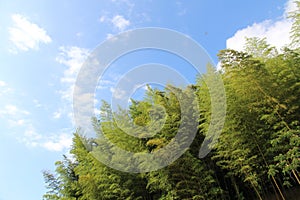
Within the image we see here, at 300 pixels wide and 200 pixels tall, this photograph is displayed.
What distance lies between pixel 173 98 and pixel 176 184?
313 centimetres

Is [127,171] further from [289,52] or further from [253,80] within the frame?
[289,52]

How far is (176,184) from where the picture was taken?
8078 millimetres

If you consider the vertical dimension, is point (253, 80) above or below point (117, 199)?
above

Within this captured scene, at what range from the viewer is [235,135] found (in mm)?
7562

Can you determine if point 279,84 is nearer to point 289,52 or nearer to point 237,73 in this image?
point 237,73

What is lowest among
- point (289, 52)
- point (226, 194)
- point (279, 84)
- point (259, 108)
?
point (226, 194)

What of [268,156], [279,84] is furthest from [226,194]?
[279,84]

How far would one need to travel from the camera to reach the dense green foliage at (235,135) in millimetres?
7184

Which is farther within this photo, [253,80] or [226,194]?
[226,194]

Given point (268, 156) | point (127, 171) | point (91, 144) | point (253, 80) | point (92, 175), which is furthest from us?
point (91, 144)

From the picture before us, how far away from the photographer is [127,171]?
933 cm

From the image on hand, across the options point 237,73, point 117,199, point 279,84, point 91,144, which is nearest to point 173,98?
point 237,73

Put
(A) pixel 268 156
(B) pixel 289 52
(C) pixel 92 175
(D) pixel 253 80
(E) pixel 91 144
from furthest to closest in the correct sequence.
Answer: (E) pixel 91 144, (C) pixel 92 175, (B) pixel 289 52, (A) pixel 268 156, (D) pixel 253 80

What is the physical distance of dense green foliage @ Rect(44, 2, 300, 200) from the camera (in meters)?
7.18
